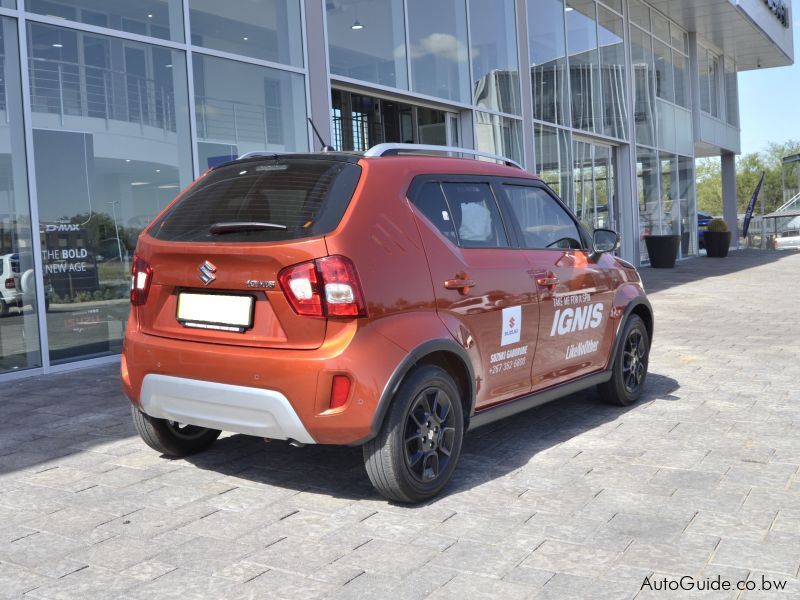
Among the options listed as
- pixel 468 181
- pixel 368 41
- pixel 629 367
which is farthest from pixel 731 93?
pixel 468 181

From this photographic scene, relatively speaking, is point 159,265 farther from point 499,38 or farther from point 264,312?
point 499,38

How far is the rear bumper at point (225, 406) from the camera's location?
3590mm

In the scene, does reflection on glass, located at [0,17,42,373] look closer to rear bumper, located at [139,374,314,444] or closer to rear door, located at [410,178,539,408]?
rear bumper, located at [139,374,314,444]

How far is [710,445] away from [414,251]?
84.7 inches

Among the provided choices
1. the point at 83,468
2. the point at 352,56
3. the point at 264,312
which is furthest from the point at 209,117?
the point at 264,312

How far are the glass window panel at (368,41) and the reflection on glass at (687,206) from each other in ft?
51.3

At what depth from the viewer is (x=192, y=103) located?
916 centimetres

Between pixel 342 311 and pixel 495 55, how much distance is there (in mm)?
11946

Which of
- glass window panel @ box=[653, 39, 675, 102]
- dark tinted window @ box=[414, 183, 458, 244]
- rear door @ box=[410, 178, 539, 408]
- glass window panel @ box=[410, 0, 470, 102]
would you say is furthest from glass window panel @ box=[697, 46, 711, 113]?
dark tinted window @ box=[414, 183, 458, 244]

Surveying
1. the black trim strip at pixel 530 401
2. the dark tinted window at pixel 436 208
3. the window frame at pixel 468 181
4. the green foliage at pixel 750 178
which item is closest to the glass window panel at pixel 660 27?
the black trim strip at pixel 530 401

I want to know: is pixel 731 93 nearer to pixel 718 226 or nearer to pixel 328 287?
pixel 718 226

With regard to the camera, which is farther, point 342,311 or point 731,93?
point 731,93

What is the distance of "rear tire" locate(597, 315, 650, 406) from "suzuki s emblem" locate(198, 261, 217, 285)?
9.66 ft

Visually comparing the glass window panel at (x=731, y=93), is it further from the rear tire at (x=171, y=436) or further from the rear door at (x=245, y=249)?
the rear door at (x=245, y=249)
